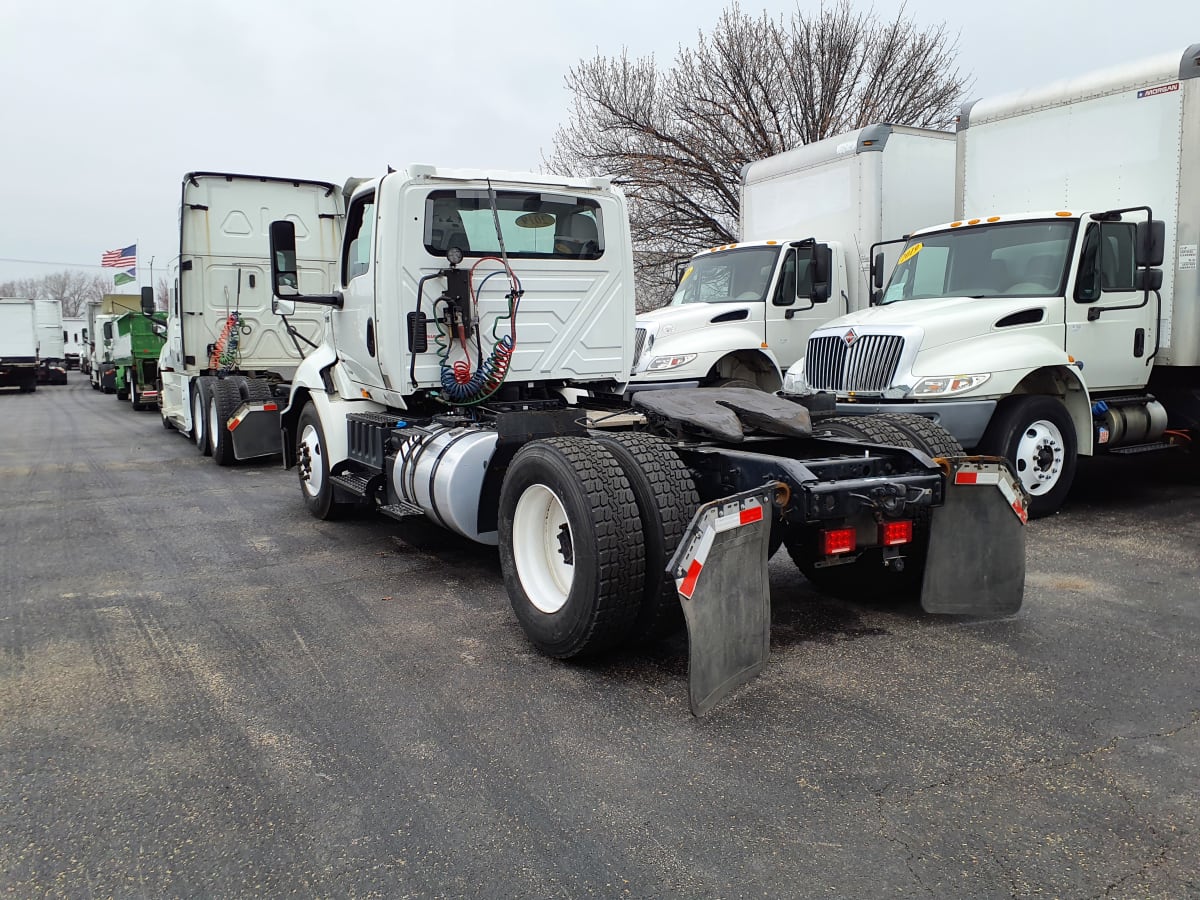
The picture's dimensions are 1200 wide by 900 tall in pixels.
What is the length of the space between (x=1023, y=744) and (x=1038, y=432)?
510 cm

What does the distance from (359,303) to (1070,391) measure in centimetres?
617

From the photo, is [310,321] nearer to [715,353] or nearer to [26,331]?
[715,353]

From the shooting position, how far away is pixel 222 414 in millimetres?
12008

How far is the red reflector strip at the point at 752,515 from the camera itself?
3.95 meters

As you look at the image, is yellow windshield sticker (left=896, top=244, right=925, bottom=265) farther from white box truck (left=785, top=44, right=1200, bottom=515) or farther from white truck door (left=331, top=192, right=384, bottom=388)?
white truck door (left=331, top=192, right=384, bottom=388)

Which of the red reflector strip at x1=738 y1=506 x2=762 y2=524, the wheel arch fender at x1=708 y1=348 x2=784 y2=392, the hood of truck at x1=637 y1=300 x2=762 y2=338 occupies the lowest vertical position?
the red reflector strip at x1=738 y1=506 x2=762 y2=524

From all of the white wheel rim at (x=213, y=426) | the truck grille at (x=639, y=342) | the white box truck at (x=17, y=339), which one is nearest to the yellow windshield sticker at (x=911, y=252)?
the truck grille at (x=639, y=342)

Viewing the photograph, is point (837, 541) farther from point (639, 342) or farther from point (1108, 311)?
point (639, 342)

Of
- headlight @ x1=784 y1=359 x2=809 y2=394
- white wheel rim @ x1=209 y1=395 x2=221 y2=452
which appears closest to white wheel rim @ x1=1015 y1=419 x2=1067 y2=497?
headlight @ x1=784 y1=359 x2=809 y2=394

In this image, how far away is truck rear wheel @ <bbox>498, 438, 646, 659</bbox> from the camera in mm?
4254

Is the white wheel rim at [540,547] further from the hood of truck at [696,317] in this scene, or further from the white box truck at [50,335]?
the white box truck at [50,335]

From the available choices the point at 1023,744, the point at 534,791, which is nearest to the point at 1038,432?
the point at 1023,744

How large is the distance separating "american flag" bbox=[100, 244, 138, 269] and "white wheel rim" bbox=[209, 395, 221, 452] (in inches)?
1369

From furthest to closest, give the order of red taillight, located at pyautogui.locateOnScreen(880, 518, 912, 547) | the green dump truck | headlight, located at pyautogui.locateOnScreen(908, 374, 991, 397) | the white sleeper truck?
the green dump truck < headlight, located at pyautogui.locateOnScreen(908, 374, 991, 397) < red taillight, located at pyautogui.locateOnScreen(880, 518, 912, 547) < the white sleeper truck
